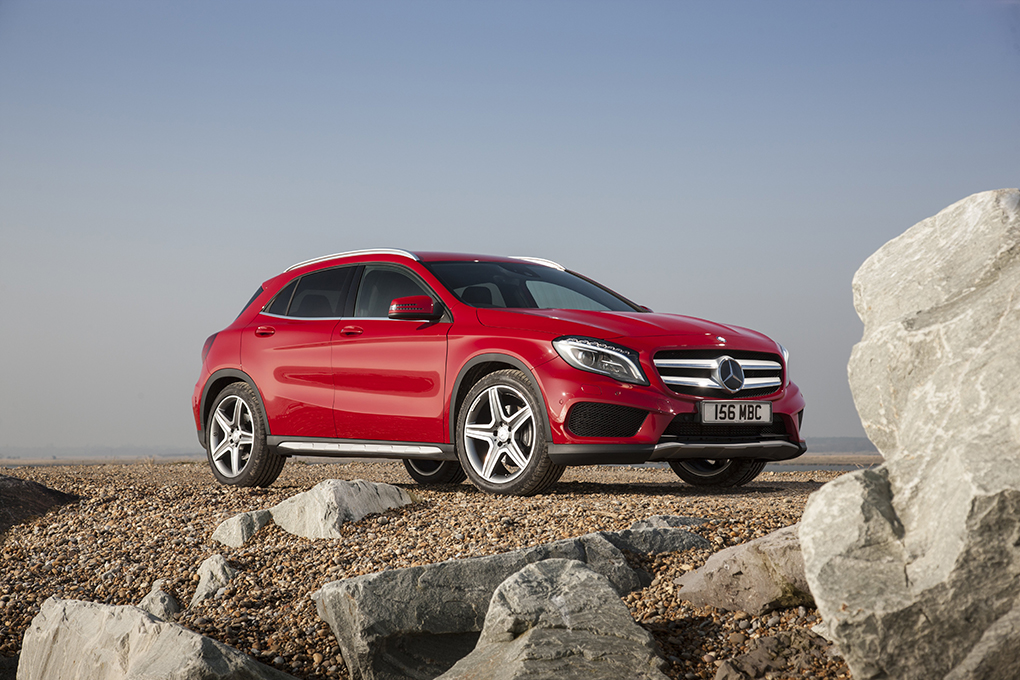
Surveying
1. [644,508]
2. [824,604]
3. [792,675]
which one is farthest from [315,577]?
[824,604]

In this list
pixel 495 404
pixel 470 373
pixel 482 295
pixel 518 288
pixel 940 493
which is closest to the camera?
pixel 940 493

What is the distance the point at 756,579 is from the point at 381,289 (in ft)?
15.7

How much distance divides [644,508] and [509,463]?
4.99ft

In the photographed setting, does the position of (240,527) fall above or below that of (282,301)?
below

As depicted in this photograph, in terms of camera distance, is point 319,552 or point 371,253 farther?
point 371,253

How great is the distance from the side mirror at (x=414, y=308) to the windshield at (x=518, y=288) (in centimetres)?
28

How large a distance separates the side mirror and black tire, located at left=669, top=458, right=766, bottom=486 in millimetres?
2348

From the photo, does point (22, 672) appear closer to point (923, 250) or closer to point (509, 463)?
point (509, 463)

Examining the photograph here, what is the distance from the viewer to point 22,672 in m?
4.81

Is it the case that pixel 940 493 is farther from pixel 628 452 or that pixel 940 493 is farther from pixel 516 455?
pixel 516 455

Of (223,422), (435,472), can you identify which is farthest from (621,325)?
(223,422)

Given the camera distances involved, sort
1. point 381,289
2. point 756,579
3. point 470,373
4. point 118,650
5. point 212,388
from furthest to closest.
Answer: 1. point 212,388
2. point 381,289
3. point 470,373
4. point 118,650
5. point 756,579

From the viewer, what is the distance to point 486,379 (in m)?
6.71

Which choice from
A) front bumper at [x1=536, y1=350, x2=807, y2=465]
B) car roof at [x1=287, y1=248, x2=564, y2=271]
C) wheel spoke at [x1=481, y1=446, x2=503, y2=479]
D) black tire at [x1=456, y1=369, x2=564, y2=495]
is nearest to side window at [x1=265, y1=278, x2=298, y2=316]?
car roof at [x1=287, y1=248, x2=564, y2=271]
